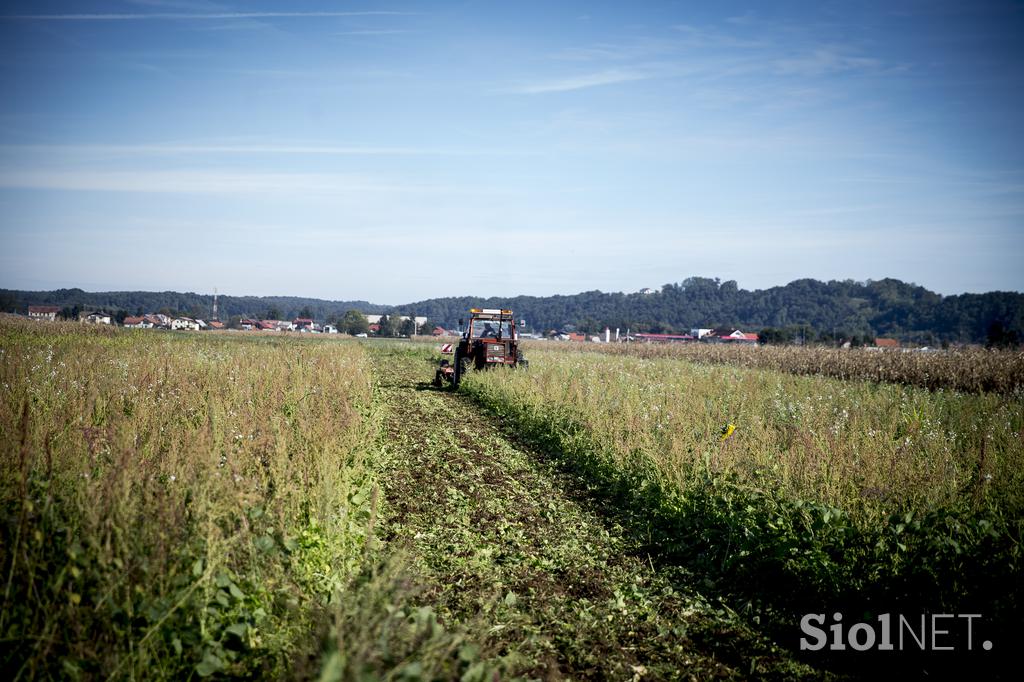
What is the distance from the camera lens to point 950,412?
38.3ft

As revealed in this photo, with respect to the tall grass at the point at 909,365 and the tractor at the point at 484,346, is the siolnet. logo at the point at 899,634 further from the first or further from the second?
the tractor at the point at 484,346

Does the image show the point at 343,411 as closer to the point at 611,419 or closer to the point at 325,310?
the point at 611,419

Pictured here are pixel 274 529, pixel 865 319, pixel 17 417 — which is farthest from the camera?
pixel 865 319

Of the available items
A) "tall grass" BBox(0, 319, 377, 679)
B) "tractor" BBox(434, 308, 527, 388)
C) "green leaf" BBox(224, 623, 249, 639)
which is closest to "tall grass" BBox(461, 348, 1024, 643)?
"tall grass" BBox(0, 319, 377, 679)

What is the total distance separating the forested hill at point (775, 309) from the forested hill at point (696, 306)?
22 centimetres

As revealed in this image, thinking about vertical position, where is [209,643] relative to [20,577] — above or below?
below

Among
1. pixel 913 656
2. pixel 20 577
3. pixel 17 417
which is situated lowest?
pixel 913 656

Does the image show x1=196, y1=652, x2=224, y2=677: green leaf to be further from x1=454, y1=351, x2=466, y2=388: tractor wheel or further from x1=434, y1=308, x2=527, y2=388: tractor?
x1=454, y1=351, x2=466, y2=388: tractor wheel

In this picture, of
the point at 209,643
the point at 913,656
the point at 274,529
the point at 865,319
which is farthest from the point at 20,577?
the point at 865,319

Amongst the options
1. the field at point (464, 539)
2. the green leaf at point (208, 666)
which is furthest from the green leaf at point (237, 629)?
the green leaf at point (208, 666)

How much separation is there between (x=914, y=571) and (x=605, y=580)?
8.76ft

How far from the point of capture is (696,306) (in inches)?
5797

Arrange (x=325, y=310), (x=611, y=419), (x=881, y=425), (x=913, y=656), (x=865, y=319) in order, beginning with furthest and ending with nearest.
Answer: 1. (x=325, y=310)
2. (x=865, y=319)
3. (x=611, y=419)
4. (x=881, y=425)
5. (x=913, y=656)

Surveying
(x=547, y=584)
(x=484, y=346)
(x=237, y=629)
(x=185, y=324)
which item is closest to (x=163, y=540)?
(x=237, y=629)
